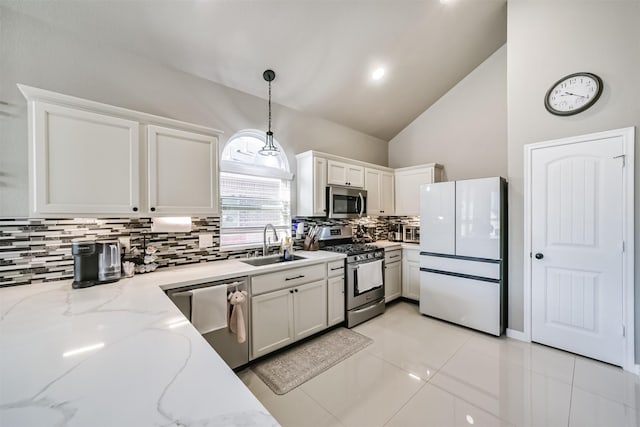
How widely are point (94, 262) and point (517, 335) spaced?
406 centimetres

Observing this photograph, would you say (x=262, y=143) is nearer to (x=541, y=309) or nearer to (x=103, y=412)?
(x=103, y=412)

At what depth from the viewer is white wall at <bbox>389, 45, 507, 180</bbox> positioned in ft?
12.4

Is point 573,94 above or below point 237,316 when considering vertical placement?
above

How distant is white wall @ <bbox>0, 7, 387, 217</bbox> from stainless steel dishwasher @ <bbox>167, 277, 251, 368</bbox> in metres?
1.29

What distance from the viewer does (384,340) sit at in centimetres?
284

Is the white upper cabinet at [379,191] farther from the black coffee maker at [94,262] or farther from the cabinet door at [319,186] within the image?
the black coffee maker at [94,262]

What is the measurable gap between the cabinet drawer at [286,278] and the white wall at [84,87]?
160cm

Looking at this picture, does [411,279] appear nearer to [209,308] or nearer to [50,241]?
[209,308]

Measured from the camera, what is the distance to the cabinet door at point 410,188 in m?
4.18

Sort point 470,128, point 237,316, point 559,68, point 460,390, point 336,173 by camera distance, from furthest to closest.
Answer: point 470,128 < point 336,173 < point 559,68 < point 237,316 < point 460,390

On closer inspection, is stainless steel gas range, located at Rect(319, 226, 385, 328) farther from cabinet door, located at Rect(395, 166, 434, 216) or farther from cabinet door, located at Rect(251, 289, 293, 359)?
cabinet door, located at Rect(395, 166, 434, 216)

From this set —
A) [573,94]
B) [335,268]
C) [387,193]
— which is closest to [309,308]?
[335,268]

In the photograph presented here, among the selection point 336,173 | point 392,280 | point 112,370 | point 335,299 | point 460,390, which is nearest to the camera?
point 112,370

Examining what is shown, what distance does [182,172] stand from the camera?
2.22 meters
